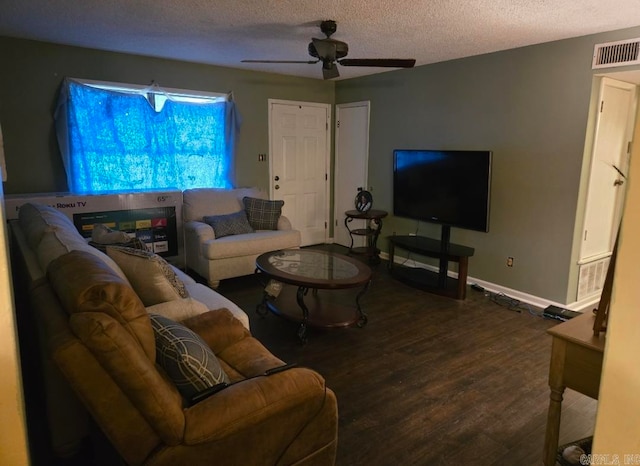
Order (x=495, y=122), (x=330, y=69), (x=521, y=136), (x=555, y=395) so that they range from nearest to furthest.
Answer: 1. (x=555, y=395)
2. (x=330, y=69)
3. (x=521, y=136)
4. (x=495, y=122)

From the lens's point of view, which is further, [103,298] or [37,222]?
[37,222]

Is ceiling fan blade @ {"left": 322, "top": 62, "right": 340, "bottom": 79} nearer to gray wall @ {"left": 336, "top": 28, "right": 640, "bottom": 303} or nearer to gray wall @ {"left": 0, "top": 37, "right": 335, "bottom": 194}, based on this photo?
gray wall @ {"left": 336, "top": 28, "right": 640, "bottom": 303}

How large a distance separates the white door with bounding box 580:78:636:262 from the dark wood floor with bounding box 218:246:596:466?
1.05m

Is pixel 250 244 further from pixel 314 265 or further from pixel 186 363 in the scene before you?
pixel 186 363

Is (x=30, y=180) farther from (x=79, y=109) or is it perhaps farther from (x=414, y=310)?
(x=414, y=310)

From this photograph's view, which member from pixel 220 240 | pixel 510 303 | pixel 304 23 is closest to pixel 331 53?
pixel 304 23

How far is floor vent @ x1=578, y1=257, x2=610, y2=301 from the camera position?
4.04 metres

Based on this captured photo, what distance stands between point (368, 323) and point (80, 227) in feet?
10.1

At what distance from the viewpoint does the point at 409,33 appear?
3684 millimetres

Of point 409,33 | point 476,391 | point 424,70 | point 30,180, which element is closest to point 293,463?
point 476,391

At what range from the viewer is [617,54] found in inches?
134

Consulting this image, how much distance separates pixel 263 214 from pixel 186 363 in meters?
3.58

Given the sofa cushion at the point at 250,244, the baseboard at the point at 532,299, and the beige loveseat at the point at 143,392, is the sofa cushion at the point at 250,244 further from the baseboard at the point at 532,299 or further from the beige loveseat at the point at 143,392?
the beige loveseat at the point at 143,392

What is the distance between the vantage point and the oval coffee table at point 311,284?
3.13m
